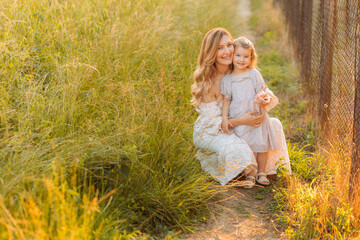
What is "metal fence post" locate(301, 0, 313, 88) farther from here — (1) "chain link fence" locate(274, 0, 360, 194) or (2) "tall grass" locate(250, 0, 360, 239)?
(2) "tall grass" locate(250, 0, 360, 239)

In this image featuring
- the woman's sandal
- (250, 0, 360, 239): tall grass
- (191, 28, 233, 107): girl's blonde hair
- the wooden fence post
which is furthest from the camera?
(191, 28, 233, 107): girl's blonde hair

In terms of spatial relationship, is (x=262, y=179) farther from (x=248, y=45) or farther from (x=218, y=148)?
(x=248, y=45)

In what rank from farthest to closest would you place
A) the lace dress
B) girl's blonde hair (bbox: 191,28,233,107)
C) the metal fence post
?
the metal fence post → girl's blonde hair (bbox: 191,28,233,107) → the lace dress

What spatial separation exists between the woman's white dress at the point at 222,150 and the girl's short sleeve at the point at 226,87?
162mm

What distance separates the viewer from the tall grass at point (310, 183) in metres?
3.04

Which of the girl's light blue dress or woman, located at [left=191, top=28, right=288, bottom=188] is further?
the girl's light blue dress

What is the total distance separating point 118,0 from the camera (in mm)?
6750

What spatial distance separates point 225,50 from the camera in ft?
14.1

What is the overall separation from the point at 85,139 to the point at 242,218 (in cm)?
142

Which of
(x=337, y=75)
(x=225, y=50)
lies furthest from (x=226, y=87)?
(x=337, y=75)

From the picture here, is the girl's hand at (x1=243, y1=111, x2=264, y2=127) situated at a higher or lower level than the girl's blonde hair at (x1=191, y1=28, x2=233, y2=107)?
lower

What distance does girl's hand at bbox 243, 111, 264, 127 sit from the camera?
411cm

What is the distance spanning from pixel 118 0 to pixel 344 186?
188 inches

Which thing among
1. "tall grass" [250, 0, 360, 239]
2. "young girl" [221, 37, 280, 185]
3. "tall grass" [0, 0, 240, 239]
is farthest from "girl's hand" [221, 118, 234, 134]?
"tall grass" [250, 0, 360, 239]
